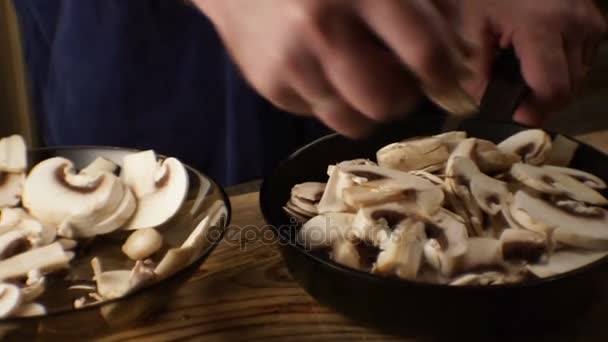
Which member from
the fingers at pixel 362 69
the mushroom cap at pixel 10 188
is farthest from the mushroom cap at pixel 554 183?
the mushroom cap at pixel 10 188

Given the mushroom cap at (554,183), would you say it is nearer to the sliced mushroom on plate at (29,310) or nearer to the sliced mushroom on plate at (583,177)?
the sliced mushroom on plate at (583,177)

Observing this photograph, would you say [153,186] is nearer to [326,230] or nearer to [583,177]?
[326,230]

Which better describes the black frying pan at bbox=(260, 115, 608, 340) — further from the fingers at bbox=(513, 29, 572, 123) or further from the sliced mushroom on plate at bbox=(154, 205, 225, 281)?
the fingers at bbox=(513, 29, 572, 123)

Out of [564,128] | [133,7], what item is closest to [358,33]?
[133,7]

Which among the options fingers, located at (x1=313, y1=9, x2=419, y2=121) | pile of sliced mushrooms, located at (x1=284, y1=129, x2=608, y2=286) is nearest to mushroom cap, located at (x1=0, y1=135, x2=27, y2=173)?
pile of sliced mushrooms, located at (x1=284, y1=129, x2=608, y2=286)

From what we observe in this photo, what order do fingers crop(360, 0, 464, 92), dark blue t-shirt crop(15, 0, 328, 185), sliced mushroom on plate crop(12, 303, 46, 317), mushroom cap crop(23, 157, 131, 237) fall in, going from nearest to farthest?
fingers crop(360, 0, 464, 92) < sliced mushroom on plate crop(12, 303, 46, 317) < mushroom cap crop(23, 157, 131, 237) < dark blue t-shirt crop(15, 0, 328, 185)

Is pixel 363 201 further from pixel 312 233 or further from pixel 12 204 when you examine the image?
pixel 12 204
